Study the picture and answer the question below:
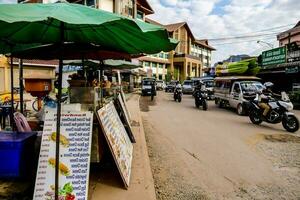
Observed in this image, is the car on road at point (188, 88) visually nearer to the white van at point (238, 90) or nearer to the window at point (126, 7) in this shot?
the window at point (126, 7)

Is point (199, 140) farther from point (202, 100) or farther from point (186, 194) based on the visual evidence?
point (202, 100)

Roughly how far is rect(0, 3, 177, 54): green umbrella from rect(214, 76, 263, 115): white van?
10194mm

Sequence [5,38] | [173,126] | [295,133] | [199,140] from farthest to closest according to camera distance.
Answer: [173,126]
[295,133]
[199,140]
[5,38]

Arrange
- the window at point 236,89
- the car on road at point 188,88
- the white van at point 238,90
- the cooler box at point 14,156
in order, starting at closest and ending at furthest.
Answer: the cooler box at point 14,156, the white van at point 238,90, the window at point 236,89, the car on road at point 188,88

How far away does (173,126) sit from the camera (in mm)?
11305

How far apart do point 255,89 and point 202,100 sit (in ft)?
10.9

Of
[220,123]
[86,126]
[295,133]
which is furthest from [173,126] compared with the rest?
[86,126]

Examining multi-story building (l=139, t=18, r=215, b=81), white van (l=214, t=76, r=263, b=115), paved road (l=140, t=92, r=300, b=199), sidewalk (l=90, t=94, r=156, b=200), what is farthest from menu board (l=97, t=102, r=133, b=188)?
multi-story building (l=139, t=18, r=215, b=81)

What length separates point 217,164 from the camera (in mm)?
6281

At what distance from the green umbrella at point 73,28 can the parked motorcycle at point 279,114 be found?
6.90m

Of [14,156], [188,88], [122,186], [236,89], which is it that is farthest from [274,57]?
[14,156]

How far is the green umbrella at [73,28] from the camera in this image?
2633 mm

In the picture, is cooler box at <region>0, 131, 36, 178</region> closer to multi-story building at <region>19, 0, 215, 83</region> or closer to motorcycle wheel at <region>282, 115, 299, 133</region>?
motorcycle wheel at <region>282, 115, 299, 133</region>

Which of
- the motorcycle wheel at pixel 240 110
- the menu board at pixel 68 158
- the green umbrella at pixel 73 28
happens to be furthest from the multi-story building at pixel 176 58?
the menu board at pixel 68 158
